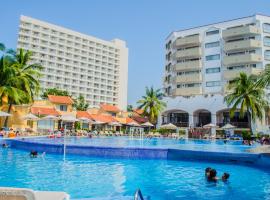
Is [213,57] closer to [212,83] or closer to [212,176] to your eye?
[212,83]

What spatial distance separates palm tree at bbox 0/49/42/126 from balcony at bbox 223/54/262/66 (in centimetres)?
3051

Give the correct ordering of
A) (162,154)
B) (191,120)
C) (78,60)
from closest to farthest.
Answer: (162,154)
(191,120)
(78,60)

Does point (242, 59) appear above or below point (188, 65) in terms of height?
below

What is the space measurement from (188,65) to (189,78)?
8.10 ft

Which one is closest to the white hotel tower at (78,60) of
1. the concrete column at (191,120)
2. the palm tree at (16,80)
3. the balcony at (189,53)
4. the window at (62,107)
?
the window at (62,107)

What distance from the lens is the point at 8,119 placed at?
37344 millimetres

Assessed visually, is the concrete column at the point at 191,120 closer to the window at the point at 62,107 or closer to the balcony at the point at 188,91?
the balcony at the point at 188,91

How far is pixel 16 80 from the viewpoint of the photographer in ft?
114

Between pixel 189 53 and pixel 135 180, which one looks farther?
pixel 189 53

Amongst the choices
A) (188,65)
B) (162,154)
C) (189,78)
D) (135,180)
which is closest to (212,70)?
(189,78)

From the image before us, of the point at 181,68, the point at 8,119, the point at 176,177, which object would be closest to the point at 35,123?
the point at 8,119

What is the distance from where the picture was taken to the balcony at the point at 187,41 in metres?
52.1

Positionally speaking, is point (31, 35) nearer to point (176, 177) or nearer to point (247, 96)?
point (247, 96)

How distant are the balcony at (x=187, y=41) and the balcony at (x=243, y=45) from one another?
571cm
